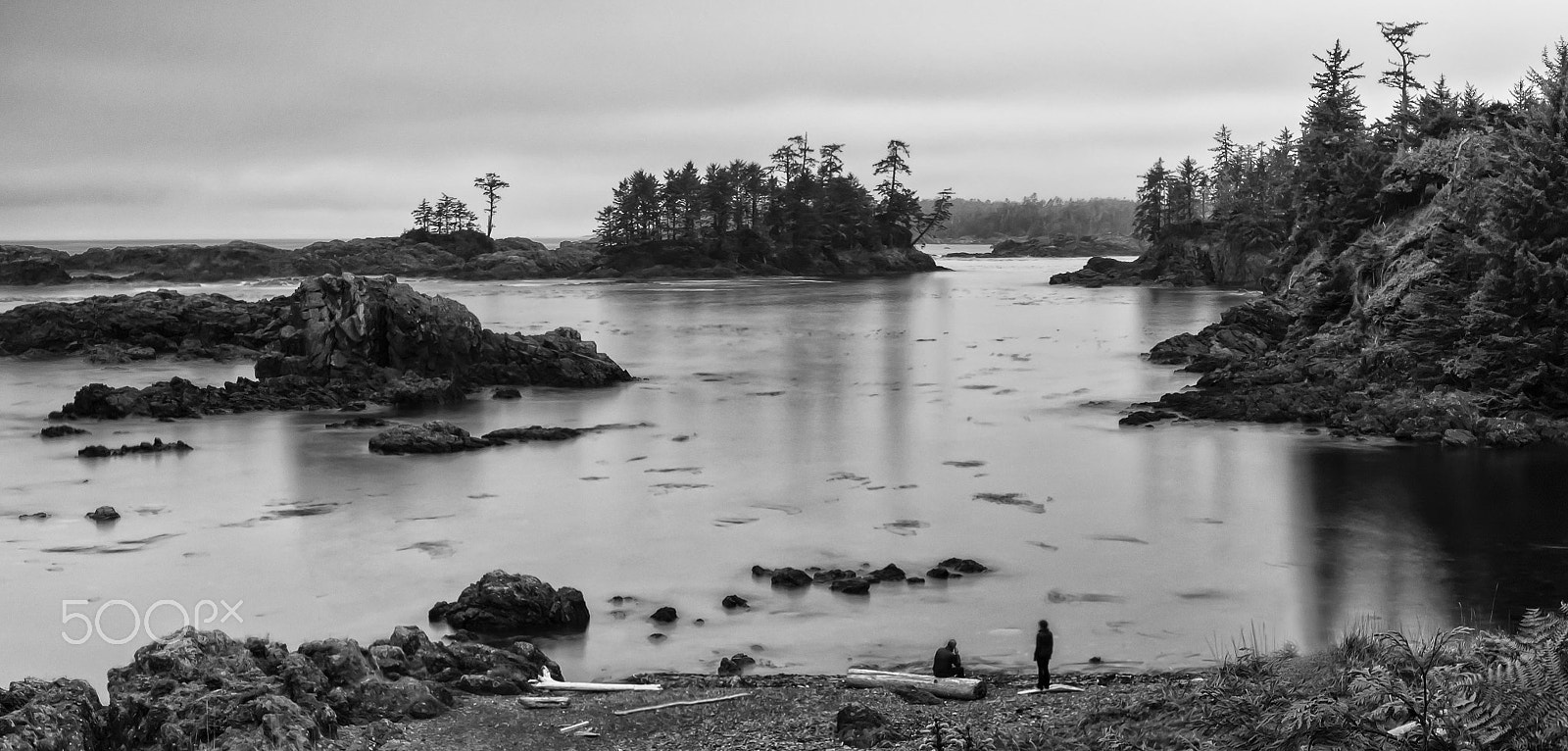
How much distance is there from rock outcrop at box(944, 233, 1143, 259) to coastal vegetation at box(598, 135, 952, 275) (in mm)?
54776

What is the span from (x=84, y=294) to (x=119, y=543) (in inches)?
2688

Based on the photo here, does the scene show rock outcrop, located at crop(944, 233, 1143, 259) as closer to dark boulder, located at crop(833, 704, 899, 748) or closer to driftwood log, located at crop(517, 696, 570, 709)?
driftwood log, located at crop(517, 696, 570, 709)

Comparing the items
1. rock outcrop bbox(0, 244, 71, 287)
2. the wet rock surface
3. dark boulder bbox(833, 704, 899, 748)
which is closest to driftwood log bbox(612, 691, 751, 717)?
dark boulder bbox(833, 704, 899, 748)

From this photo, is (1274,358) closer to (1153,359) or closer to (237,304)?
(1153,359)

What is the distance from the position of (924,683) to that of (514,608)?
6.05m

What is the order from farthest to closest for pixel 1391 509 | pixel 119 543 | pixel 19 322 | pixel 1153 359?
pixel 19 322
pixel 1153 359
pixel 1391 509
pixel 119 543

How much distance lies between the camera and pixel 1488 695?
8547 millimetres

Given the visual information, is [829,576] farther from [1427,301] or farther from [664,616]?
[1427,301]

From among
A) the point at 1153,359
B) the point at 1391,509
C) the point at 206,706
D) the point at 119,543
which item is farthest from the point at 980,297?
the point at 206,706

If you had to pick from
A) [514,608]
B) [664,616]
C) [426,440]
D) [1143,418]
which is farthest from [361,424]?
[1143,418]

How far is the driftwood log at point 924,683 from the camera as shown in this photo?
41.8ft

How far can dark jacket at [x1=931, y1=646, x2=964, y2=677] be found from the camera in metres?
13.5

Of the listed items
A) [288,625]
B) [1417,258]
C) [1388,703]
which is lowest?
[288,625]

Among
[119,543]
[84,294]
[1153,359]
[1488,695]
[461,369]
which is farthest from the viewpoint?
[84,294]
